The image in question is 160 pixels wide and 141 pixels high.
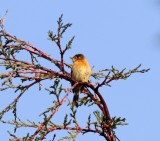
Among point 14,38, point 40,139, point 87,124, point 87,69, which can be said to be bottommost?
point 40,139

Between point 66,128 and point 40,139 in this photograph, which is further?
point 66,128

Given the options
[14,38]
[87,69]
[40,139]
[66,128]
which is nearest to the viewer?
[40,139]

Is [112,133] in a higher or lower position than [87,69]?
lower

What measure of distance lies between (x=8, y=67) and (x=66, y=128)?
30.6 inches

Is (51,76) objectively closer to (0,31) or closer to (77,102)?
(77,102)

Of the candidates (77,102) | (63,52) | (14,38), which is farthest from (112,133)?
(14,38)

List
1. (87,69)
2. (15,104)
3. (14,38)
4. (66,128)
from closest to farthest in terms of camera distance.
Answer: (66,128)
(15,104)
(14,38)
(87,69)

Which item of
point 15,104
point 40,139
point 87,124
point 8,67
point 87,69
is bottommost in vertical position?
point 40,139

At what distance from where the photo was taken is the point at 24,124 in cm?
398

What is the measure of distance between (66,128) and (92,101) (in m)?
0.51

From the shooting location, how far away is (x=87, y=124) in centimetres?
391

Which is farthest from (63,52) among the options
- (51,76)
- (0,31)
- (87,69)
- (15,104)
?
(87,69)

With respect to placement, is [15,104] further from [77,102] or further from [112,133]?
[112,133]

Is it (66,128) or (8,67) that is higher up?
(8,67)
